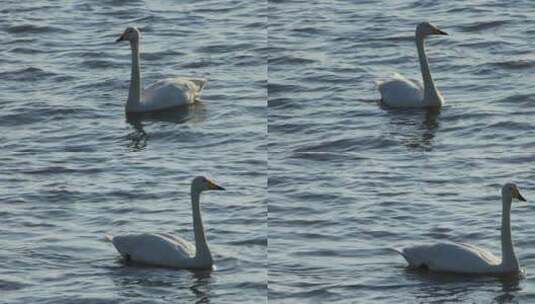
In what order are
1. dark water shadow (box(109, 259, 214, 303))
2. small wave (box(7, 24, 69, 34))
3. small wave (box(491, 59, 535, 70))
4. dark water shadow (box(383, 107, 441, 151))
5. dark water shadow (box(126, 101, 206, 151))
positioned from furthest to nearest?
1. small wave (box(7, 24, 69, 34))
2. small wave (box(491, 59, 535, 70))
3. dark water shadow (box(126, 101, 206, 151))
4. dark water shadow (box(383, 107, 441, 151))
5. dark water shadow (box(109, 259, 214, 303))

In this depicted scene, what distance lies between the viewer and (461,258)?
45.9 feet

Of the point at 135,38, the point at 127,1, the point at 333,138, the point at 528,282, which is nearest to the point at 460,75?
the point at 333,138

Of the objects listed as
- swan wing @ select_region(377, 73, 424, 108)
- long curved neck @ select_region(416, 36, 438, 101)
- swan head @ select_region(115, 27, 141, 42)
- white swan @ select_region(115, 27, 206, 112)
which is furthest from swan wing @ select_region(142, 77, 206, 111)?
long curved neck @ select_region(416, 36, 438, 101)

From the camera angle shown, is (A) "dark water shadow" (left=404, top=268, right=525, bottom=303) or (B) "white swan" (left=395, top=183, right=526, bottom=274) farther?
(B) "white swan" (left=395, top=183, right=526, bottom=274)

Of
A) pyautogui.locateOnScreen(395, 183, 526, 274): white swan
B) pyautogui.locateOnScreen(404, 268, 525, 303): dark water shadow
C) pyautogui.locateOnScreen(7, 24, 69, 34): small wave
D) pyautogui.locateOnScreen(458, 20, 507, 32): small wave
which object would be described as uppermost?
pyautogui.locateOnScreen(458, 20, 507, 32): small wave

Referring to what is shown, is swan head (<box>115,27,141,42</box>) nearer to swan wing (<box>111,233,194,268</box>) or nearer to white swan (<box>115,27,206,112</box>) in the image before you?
white swan (<box>115,27,206,112</box>)

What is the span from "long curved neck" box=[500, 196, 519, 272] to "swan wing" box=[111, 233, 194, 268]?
2.82 meters

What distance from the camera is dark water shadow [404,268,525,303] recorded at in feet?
44.0

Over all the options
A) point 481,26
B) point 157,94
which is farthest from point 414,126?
point 481,26

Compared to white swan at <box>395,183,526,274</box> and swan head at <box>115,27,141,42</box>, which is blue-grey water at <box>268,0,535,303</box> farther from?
swan head at <box>115,27,141,42</box>

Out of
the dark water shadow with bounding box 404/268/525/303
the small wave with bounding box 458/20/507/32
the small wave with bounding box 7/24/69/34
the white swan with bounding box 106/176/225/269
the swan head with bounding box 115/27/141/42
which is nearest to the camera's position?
the dark water shadow with bounding box 404/268/525/303

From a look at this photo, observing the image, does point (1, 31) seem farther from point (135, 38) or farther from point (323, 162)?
point (323, 162)

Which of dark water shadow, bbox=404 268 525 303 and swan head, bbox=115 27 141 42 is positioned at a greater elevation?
swan head, bbox=115 27 141 42

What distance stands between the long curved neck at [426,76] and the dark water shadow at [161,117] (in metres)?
2.47
